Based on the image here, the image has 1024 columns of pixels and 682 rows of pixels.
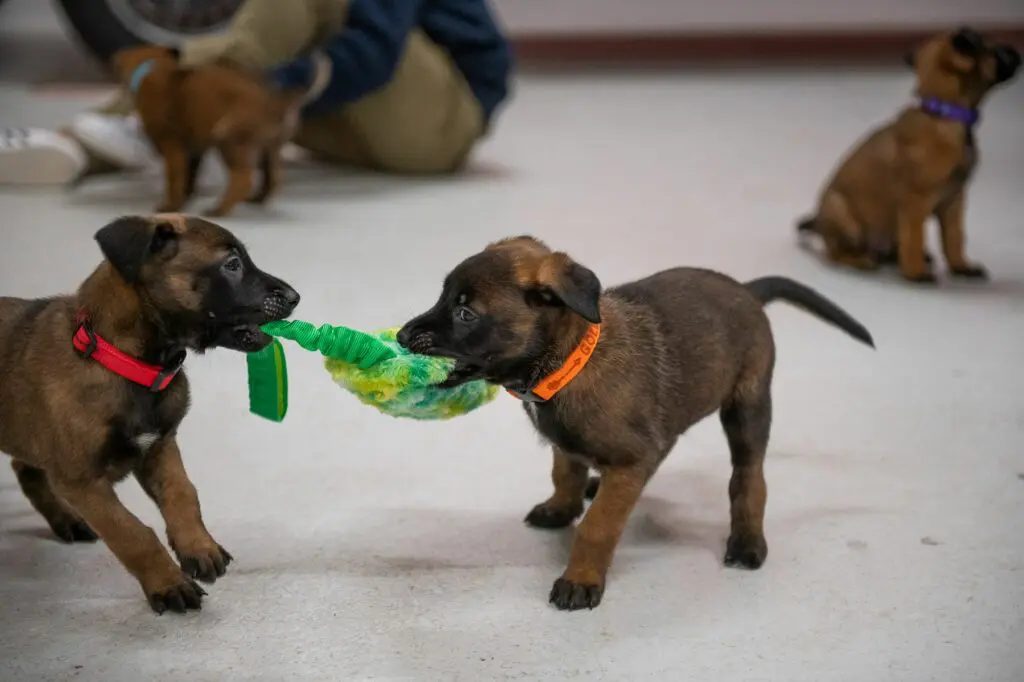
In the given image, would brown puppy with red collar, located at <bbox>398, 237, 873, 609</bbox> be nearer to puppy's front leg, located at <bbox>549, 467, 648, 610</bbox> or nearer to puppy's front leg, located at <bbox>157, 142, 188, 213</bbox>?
puppy's front leg, located at <bbox>549, 467, 648, 610</bbox>


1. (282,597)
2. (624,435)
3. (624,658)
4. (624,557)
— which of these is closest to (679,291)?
(624,435)

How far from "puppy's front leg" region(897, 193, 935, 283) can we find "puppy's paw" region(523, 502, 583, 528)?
230cm

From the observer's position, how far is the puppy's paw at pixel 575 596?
2.39 meters

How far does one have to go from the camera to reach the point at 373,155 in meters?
5.91

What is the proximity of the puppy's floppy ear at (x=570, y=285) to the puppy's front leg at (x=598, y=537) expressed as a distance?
37 centimetres

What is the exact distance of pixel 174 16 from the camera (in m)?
7.28

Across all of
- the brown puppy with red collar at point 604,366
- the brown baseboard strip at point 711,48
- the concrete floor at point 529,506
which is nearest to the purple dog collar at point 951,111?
the concrete floor at point 529,506

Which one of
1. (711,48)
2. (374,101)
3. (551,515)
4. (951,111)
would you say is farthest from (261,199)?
(711,48)

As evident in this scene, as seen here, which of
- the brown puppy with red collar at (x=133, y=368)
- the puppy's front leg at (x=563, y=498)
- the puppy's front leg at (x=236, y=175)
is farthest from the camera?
the puppy's front leg at (x=236, y=175)

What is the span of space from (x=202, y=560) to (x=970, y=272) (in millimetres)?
3301

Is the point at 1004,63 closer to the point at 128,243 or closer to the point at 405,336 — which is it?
the point at 405,336

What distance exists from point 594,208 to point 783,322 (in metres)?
1.58

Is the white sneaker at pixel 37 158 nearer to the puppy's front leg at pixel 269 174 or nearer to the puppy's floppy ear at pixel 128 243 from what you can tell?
the puppy's front leg at pixel 269 174

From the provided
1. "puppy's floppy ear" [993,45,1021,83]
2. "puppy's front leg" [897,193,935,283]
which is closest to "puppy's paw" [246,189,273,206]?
"puppy's front leg" [897,193,935,283]
